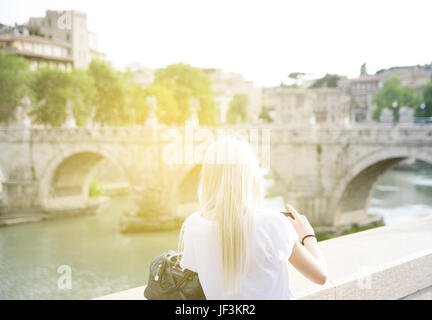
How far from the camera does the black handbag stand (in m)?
1.52

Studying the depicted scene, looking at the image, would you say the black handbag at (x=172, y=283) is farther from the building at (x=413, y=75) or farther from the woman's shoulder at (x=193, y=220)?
the building at (x=413, y=75)

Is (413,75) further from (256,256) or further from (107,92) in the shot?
(256,256)

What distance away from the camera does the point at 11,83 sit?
73.3 feet

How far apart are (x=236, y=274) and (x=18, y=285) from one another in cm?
1288

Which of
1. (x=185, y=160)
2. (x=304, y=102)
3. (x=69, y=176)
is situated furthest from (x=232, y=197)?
(x=304, y=102)

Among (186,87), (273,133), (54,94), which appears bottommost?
(273,133)

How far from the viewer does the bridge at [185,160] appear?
15.8 meters

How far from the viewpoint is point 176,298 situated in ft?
5.05

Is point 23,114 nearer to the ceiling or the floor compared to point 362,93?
nearer to the floor

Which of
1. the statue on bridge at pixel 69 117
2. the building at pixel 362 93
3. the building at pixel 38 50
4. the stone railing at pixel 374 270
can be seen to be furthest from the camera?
the building at pixel 362 93

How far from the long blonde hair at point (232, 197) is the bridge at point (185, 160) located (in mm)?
12290

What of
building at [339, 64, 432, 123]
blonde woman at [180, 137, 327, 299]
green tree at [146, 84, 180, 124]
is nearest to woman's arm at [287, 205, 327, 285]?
blonde woman at [180, 137, 327, 299]

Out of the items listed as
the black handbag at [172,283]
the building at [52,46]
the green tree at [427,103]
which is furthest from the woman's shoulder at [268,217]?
the green tree at [427,103]

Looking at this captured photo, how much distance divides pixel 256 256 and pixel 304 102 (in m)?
49.2
